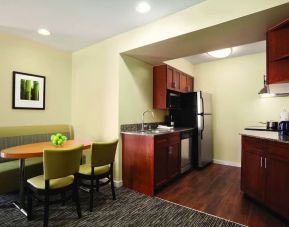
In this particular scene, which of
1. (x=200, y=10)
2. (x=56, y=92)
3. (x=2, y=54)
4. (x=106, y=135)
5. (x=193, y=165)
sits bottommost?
(x=193, y=165)

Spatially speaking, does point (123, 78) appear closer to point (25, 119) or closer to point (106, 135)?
point (106, 135)

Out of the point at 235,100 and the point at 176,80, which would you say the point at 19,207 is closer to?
the point at 176,80

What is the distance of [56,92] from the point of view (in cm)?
376

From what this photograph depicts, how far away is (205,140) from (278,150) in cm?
217

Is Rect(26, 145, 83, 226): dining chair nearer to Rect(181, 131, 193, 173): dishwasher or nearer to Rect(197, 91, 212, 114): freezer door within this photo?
Rect(181, 131, 193, 173): dishwasher

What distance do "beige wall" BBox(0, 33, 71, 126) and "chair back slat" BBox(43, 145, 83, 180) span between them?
1.81 meters

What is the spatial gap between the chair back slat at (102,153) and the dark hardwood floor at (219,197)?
1.02 m

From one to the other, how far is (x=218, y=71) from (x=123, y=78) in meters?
2.75

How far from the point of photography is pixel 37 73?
346 centimetres

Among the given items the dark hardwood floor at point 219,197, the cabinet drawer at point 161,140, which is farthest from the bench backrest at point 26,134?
the dark hardwood floor at point 219,197

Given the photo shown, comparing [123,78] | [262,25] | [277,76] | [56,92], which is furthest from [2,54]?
[277,76]

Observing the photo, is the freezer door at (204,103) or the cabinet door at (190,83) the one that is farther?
the cabinet door at (190,83)

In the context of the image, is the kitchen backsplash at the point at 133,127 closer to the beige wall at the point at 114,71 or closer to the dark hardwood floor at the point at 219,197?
the beige wall at the point at 114,71

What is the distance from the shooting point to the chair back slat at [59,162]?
6.17 ft
